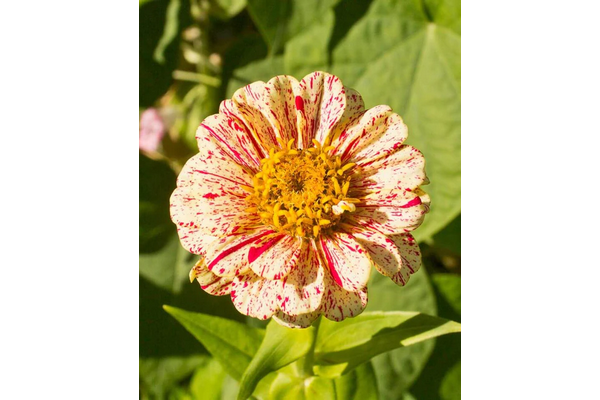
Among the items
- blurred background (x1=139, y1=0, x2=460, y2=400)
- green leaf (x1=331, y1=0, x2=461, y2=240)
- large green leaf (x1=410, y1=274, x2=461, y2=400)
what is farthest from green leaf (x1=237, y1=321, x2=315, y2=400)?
large green leaf (x1=410, y1=274, x2=461, y2=400)

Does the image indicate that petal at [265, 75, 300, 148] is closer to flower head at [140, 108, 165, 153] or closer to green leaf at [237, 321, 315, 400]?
green leaf at [237, 321, 315, 400]

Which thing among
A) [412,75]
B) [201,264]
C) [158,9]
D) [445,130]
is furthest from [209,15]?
[201,264]

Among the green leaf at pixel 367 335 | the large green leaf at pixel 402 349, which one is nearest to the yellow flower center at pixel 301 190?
the green leaf at pixel 367 335

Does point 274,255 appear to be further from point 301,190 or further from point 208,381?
point 208,381

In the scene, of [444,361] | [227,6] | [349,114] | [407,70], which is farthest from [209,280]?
[227,6]

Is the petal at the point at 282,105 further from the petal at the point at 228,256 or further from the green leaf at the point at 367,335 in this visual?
the green leaf at the point at 367,335

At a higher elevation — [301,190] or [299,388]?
[301,190]
